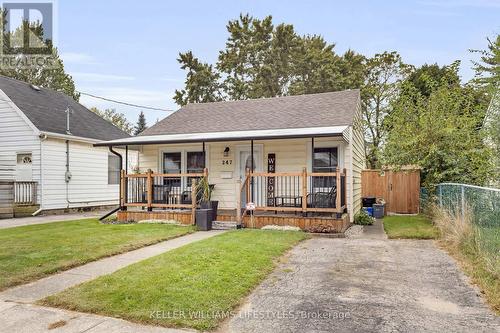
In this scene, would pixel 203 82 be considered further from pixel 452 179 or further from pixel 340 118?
pixel 452 179

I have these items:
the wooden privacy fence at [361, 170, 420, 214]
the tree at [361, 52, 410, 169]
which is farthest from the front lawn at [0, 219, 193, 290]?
the tree at [361, 52, 410, 169]

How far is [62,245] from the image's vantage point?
6875 millimetres

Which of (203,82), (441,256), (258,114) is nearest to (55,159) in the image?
(258,114)

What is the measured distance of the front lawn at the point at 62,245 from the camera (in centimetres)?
525

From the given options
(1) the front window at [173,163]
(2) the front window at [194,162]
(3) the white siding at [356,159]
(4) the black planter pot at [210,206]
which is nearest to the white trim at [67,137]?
(1) the front window at [173,163]

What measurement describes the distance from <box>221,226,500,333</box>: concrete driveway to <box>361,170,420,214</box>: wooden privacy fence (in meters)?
8.66

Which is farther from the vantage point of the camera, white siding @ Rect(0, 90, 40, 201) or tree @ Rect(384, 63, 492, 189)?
white siding @ Rect(0, 90, 40, 201)

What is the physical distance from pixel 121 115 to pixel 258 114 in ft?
114

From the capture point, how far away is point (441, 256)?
6.48m

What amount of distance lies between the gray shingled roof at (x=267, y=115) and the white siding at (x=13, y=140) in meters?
4.14

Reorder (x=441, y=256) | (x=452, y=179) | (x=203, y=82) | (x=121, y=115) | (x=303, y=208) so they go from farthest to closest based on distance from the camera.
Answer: (x=121, y=115) → (x=203, y=82) → (x=452, y=179) → (x=303, y=208) → (x=441, y=256)

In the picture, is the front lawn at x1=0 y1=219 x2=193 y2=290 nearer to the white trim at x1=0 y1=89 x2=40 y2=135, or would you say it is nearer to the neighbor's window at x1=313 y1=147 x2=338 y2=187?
the neighbor's window at x1=313 y1=147 x2=338 y2=187

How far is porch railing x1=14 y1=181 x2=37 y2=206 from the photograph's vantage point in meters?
13.1

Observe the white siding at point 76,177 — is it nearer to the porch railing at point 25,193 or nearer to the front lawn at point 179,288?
the porch railing at point 25,193
